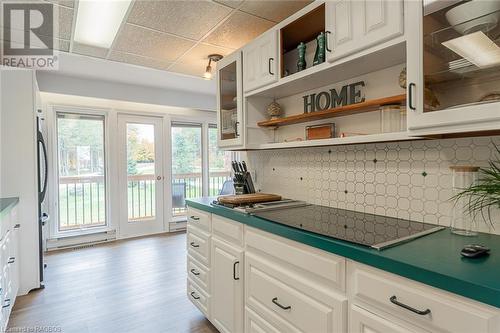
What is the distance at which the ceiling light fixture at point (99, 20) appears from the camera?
2.04 m

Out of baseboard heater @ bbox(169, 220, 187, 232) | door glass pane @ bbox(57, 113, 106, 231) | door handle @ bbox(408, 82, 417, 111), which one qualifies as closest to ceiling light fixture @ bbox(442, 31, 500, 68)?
door handle @ bbox(408, 82, 417, 111)

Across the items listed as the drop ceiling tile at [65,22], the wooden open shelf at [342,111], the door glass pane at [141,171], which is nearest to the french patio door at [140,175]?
the door glass pane at [141,171]

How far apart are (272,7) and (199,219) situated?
5.44ft

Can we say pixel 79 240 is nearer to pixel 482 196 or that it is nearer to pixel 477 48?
pixel 482 196

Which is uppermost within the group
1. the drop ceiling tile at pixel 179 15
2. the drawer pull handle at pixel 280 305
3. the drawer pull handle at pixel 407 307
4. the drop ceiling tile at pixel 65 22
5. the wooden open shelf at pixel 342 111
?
the drop ceiling tile at pixel 65 22

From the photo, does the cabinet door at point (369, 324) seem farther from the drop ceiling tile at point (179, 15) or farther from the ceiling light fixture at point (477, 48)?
the drop ceiling tile at point (179, 15)

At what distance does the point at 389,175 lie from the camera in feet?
5.21

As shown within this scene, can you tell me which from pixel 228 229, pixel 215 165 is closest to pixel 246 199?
pixel 228 229

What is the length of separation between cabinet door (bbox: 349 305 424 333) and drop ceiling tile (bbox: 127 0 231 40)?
2016 mm

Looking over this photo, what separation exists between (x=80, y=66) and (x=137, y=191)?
2130 mm

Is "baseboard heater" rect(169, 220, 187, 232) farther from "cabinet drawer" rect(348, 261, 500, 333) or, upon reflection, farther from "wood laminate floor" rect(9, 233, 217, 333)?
"cabinet drawer" rect(348, 261, 500, 333)

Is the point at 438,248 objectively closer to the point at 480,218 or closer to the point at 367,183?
the point at 480,218

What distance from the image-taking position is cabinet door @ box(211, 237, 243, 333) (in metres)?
1.75

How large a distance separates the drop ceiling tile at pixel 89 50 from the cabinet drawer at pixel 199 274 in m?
2.18
